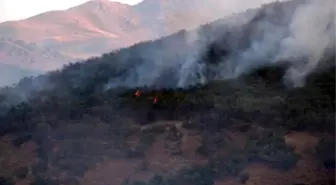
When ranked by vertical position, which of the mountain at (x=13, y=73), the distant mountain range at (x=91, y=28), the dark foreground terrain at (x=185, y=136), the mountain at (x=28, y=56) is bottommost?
the dark foreground terrain at (x=185, y=136)

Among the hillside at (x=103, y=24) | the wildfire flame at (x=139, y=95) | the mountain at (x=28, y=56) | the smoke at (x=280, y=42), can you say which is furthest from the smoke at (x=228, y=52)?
the mountain at (x=28, y=56)

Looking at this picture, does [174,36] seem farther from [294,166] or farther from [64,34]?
[64,34]

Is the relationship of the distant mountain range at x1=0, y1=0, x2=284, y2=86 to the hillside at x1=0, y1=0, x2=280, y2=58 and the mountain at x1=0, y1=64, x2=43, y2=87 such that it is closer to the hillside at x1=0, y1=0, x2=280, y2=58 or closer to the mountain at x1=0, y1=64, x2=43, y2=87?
the hillside at x1=0, y1=0, x2=280, y2=58

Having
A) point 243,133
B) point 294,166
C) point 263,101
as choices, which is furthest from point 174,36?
point 294,166

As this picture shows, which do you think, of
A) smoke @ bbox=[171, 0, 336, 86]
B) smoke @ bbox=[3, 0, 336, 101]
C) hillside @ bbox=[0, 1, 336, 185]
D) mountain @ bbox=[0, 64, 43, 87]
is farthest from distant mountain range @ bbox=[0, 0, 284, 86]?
hillside @ bbox=[0, 1, 336, 185]

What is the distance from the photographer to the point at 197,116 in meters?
17.2

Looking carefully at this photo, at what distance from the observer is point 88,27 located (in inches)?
3492

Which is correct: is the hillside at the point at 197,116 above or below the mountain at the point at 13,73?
below

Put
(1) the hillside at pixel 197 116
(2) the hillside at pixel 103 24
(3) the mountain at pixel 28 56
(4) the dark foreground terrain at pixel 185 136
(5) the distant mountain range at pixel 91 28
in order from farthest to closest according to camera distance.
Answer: (2) the hillside at pixel 103 24
(5) the distant mountain range at pixel 91 28
(3) the mountain at pixel 28 56
(1) the hillside at pixel 197 116
(4) the dark foreground terrain at pixel 185 136

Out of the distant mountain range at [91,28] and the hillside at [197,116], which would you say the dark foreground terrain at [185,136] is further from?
the distant mountain range at [91,28]

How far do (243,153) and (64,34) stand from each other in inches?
2980

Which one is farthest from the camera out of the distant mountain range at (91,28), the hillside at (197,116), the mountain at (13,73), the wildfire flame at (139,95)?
the distant mountain range at (91,28)

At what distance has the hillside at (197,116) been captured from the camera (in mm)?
13344

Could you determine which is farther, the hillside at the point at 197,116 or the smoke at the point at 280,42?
the smoke at the point at 280,42
